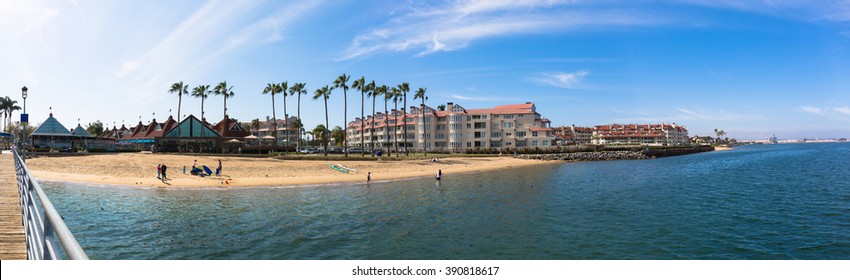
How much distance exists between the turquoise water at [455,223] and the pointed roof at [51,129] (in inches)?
1644

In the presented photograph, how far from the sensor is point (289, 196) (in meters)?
33.4

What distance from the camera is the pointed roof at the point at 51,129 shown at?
67.8 meters

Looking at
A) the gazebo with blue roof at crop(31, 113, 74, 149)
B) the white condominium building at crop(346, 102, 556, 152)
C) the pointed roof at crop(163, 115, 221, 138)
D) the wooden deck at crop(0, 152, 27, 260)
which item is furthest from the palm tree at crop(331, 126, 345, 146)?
the wooden deck at crop(0, 152, 27, 260)

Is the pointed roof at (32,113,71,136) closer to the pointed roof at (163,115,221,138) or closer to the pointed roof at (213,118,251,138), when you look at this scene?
the pointed roof at (163,115,221,138)

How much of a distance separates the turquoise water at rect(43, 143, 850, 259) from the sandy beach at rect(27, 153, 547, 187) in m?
4.50

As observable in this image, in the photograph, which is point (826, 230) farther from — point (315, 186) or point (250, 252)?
point (315, 186)

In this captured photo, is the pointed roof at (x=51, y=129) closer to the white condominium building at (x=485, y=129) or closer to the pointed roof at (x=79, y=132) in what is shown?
the pointed roof at (x=79, y=132)

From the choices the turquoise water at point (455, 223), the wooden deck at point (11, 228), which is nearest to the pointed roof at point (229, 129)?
the turquoise water at point (455, 223)

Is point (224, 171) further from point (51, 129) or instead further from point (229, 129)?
point (51, 129)

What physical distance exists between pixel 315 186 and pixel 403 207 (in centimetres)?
1537

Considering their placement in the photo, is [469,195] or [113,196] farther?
[469,195]

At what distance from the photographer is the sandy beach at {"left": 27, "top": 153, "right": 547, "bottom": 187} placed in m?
41.3
